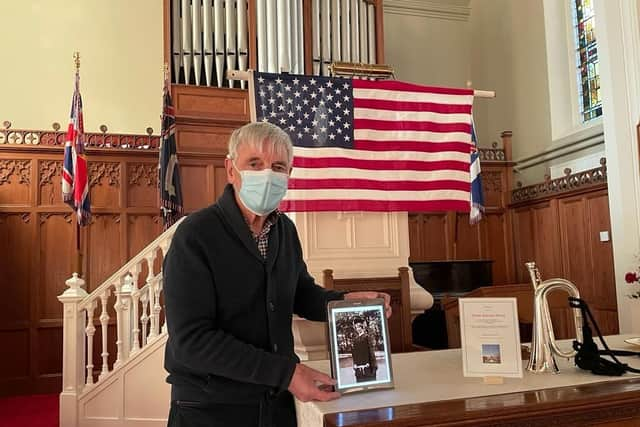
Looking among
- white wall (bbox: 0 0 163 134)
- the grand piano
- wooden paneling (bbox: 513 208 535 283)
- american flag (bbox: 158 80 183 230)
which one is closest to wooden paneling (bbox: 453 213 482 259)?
wooden paneling (bbox: 513 208 535 283)

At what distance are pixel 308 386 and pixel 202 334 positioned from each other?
0.27 meters

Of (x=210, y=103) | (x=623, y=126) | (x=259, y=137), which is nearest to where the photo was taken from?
(x=259, y=137)

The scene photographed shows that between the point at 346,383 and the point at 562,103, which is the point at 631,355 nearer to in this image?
the point at 346,383

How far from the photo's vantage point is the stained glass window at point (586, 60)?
691 cm

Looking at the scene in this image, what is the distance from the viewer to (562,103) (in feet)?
23.6

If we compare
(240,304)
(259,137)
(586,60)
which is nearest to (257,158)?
(259,137)

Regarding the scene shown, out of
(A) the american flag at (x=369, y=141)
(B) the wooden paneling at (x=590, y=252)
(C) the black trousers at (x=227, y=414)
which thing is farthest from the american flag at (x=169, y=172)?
(B) the wooden paneling at (x=590, y=252)

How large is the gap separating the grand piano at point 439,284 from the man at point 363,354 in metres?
4.04

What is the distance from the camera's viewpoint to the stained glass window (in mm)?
6914

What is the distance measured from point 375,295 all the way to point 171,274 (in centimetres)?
56

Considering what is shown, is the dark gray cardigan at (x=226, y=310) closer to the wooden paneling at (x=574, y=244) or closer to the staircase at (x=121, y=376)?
the staircase at (x=121, y=376)

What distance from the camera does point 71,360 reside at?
4.45 m

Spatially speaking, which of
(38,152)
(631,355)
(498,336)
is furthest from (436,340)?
(38,152)

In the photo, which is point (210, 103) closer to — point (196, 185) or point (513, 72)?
point (196, 185)
